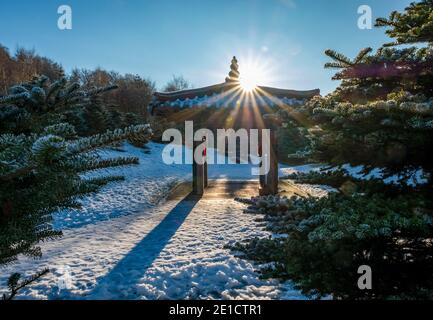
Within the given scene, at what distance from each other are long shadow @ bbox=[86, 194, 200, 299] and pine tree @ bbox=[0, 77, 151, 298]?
2599mm

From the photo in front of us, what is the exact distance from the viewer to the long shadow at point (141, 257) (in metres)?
4.12

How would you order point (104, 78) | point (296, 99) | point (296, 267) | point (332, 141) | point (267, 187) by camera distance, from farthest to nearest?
point (104, 78)
point (267, 187)
point (296, 99)
point (332, 141)
point (296, 267)

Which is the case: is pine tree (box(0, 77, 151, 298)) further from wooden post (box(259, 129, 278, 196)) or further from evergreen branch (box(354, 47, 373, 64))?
wooden post (box(259, 129, 278, 196))

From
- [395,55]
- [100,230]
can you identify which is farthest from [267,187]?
[395,55]

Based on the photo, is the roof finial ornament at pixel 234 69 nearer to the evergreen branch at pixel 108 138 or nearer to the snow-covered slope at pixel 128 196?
the snow-covered slope at pixel 128 196

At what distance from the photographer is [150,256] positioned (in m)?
5.08

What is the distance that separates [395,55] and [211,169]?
49.8 feet

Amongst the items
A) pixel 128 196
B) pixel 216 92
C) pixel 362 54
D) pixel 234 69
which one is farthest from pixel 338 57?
pixel 234 69

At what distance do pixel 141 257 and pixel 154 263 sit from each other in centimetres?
39

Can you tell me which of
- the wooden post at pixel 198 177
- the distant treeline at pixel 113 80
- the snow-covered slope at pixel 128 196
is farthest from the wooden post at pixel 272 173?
the distant treeline at pixel 113 80

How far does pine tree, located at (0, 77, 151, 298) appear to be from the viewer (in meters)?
0.99

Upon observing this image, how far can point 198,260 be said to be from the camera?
15.8 feet

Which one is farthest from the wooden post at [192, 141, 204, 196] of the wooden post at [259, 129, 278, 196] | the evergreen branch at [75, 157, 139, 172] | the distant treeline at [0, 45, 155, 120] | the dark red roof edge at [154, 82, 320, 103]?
the distant treeline at [0, 45, 155, 120]
